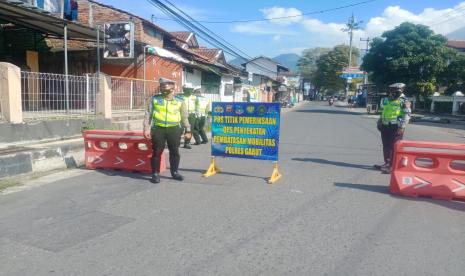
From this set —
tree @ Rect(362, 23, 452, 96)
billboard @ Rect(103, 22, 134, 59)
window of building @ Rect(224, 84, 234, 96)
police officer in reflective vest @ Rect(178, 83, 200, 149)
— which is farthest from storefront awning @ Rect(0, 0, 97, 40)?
tree @ Rect(362, 23, 452, 96)

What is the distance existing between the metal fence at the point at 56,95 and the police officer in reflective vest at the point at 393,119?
7748mm

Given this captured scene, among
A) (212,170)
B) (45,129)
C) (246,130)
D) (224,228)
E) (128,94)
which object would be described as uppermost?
(128,94)

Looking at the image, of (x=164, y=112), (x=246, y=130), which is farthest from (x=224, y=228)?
(x=246, y=130)

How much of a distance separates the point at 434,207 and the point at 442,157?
0.96 meters

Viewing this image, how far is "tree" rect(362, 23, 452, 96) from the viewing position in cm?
3122

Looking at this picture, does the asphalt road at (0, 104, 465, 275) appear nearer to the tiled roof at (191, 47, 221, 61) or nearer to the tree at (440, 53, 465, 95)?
the tiled roof at (191, 47, 221, 61)

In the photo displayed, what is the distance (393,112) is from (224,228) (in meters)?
5.09

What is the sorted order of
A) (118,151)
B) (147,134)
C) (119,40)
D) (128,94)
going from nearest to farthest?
(147,134)
(118,151)
(128,94)
(119,40)

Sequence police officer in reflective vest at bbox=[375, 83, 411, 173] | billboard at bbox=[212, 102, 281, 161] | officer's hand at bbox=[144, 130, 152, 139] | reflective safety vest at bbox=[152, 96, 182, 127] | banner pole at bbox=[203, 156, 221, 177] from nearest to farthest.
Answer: reflective safety vest at bbox=[152, 96, 182, 127]
officer's hand at bbox=[144, 130, 152, 139]
billboard at bbox=[212, 102, 281, 161]
banner pole at bbox=[203, 156, 221, 177]
police officer in reflective vest at bbox=[375, 83, 411, 173]

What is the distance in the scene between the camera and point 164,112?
6539 mm

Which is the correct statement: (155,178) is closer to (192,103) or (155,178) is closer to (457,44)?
(192,103)

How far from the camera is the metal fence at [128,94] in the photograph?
519 inches

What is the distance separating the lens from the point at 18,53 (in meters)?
16.8

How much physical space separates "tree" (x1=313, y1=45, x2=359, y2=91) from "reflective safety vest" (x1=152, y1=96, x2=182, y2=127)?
80.5m
